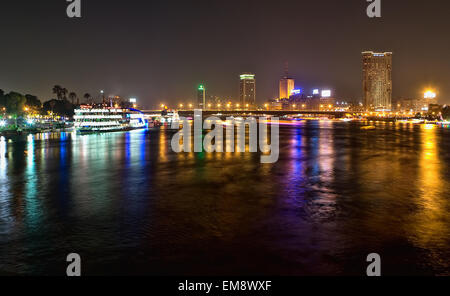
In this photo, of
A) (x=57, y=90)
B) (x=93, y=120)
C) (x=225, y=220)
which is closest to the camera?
(x=225, y=220)

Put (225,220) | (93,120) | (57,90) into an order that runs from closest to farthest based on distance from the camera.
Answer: (225,220)
(93,120)
(57,90)

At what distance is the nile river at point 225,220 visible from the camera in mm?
12938

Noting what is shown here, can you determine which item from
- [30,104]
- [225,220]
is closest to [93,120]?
[30,104]

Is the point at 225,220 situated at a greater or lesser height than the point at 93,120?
lesser

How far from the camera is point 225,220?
58.7 feet

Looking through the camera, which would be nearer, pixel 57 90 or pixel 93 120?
pixel 93 120

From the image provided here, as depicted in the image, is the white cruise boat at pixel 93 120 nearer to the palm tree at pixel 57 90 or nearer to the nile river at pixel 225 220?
the palm tree at pixel 57 90

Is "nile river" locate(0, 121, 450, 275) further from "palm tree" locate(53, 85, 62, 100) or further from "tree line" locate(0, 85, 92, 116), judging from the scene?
"palm tree" locate(53, 85, 62, 100)

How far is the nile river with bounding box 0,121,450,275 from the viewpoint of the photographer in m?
12.9

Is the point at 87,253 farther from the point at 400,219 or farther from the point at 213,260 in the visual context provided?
the point at 400,219

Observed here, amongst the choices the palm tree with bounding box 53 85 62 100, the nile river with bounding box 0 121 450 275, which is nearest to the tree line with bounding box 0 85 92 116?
the palm tree with bounding box 53 85 62 100

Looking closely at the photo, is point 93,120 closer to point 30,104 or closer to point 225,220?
point 30,104
